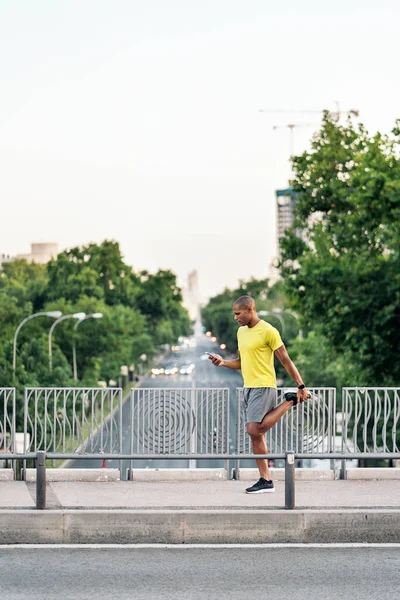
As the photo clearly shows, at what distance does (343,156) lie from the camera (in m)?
43.8

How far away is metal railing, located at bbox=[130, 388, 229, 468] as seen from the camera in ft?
40.5

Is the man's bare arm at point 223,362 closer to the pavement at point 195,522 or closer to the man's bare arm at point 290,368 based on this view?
the man's bare arm at point 290,368

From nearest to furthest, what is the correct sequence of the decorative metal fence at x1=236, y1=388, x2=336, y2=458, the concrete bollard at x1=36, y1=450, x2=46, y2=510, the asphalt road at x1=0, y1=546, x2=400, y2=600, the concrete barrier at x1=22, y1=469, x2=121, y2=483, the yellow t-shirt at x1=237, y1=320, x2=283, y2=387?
the asphalt road at x1=0, y1=546, x2=400, y2=600 → the concrete bollard at x1=36, y1=450, x2=46, y2=510 → the yellow t-shirt at x1=237, y1=320, x2=283, y2=387 → the concrete barrier at x1=22, y1=469, x2=121, y2=483 → the decorative metal fence at x1=236, y1=388, x2=336, y2=458

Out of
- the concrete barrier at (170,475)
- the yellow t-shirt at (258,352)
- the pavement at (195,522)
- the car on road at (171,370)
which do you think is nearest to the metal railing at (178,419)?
the concrete barrier at (170,475)

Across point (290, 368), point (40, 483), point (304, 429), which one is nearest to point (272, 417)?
point (290, 368)

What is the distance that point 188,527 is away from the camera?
926cm

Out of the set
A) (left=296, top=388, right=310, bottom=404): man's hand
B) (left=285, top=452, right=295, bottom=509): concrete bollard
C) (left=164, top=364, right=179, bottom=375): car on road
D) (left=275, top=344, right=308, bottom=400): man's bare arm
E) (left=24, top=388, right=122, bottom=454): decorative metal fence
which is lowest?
(left=164, top=364, right=179, bottom=375): car on road

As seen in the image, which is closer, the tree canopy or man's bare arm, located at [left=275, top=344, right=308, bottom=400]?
man's bare arm, located at [left=275, top=344, right=308, bottom=400]

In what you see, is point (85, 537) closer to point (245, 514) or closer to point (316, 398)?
point (245, 514)

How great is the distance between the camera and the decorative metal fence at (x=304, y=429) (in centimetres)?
1264

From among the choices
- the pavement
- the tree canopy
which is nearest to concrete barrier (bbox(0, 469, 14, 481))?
the pavement

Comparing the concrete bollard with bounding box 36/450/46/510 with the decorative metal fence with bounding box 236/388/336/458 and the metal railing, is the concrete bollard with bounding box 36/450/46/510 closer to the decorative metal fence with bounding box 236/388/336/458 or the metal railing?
the metal railing

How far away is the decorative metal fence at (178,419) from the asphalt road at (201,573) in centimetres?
347

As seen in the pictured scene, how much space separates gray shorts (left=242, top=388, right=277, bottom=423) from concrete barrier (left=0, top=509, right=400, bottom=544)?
1.56m
